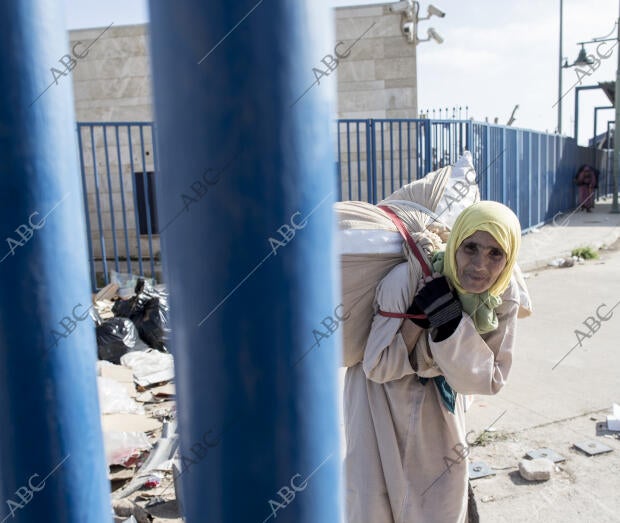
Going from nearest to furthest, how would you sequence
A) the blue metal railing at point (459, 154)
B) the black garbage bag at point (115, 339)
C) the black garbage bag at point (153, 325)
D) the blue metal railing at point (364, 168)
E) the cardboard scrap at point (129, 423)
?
the cardboard scrap at point (129, 423) → the black garbage bag at point (115, 339) → the black garbage bag at point (153, 325) → the blue metal railing at point (364, 168) → the blue metal railing at point (459, 154)

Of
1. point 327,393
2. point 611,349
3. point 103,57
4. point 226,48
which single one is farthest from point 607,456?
point 103,57

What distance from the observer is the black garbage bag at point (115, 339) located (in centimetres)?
499

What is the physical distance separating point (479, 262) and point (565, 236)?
11378mm

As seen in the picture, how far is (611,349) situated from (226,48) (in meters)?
5.39

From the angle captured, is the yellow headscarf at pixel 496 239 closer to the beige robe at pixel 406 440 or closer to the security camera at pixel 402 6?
the beige robe at pixel 406 440

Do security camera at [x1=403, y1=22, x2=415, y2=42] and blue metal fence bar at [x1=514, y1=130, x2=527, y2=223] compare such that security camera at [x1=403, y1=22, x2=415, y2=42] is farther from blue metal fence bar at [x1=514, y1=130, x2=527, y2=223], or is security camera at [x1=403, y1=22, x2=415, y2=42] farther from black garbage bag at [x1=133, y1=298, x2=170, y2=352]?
black garbage bag at [x1=133, y1=298, x2=170, y2=352]

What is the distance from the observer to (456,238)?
1.79 meters

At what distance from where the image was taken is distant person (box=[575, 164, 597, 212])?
1744 centimetres

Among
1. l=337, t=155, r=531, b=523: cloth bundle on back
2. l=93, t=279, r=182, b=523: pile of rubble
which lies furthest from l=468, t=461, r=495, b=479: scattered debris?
l=93, t=279, r=182, b=523: pile of rubble

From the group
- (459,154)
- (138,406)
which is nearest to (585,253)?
(459,154)

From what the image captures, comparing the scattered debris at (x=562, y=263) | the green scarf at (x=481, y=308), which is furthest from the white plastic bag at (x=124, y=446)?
the scattered debris at (x=562, y=263)

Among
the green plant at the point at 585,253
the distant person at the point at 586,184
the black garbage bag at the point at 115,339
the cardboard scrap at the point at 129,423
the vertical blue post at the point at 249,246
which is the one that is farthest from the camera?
the distant person at the point at 586,184

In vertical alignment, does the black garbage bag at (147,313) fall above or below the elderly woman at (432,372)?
below

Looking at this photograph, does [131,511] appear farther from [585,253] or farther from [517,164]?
[517,164]
